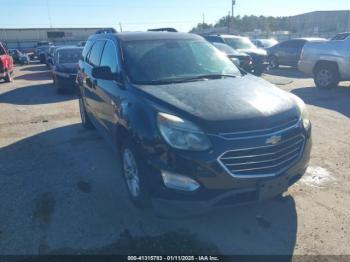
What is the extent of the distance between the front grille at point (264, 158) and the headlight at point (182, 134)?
0.76ft

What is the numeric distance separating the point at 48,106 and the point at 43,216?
6.73 meters

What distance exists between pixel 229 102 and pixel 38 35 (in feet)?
200

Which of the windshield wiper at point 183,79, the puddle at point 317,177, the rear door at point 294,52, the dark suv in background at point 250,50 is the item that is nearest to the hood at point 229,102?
the windshield wiper at point 183,79

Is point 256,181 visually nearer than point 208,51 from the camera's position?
Yes

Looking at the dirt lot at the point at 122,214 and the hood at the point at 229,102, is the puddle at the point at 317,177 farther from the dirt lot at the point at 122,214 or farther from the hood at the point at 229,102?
the hood at the point at 229,102

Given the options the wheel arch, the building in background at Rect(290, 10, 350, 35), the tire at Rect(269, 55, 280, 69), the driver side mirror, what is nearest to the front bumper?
the driver side mirror

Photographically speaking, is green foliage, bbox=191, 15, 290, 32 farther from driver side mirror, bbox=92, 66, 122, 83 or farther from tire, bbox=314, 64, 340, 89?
driver side mirror, bbox=92, 66, 122, 83

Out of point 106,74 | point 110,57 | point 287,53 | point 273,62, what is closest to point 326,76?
point 287,53

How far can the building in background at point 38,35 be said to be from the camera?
52469 mm

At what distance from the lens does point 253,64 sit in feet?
48.3

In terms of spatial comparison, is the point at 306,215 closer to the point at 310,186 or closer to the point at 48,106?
the point at 310,186

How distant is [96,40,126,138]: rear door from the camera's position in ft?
13.2

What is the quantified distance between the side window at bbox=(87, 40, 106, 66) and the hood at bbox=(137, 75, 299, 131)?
6.46 feet

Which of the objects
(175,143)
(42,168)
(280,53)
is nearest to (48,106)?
(42,168)
